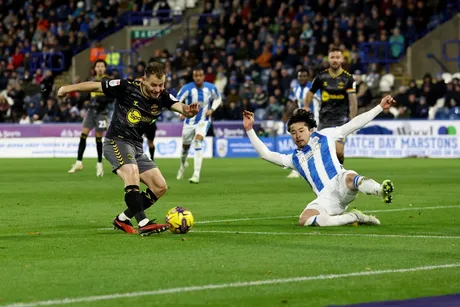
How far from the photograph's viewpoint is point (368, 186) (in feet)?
40.7

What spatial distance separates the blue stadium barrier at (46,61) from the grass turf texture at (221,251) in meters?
30.2

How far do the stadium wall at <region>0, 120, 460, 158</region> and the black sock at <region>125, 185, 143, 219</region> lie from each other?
79.3ft

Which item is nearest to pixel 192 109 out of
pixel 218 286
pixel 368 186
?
pixel 368 186

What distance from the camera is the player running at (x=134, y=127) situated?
12.6 meters

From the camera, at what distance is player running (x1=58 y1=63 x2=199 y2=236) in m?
12.6

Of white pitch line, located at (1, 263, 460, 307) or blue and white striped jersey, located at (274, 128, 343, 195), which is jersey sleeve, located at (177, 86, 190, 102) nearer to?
blue and white striped jersey, located at (274, 128, 343, 195)

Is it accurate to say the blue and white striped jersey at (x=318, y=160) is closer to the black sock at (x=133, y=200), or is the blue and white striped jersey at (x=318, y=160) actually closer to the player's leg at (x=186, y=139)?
the black sock at (x=133, y=200)

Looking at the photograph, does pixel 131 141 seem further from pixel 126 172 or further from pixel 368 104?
pixel 368 104

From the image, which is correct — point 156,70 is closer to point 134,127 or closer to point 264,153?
point 134,127

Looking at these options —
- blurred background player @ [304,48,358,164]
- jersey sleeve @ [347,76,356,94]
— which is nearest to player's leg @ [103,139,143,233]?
blurred background player @ [304,48,358,164]

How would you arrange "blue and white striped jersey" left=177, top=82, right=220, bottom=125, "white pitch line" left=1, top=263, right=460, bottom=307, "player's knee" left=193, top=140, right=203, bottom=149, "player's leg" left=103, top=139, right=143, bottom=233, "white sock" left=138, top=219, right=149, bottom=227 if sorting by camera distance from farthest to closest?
"blue and white striped jersey" left=177, top=82, right=220, bottom=125, "player's knee" left=193, top=140, right=203, bottom=149, "player's leg" left=103, top=139, right=143, bottom=233, "white sock" left=138, top=219, right=149, bottom=227, "white pitch line" left=1, top=263, right=460, bottom=307

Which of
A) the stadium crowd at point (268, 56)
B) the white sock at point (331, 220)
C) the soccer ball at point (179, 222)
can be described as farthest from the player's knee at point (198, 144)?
the stadium crowd at point (268, 56)

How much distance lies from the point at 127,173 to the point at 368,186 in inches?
111

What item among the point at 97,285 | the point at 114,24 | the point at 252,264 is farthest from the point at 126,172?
the point at 114,24
